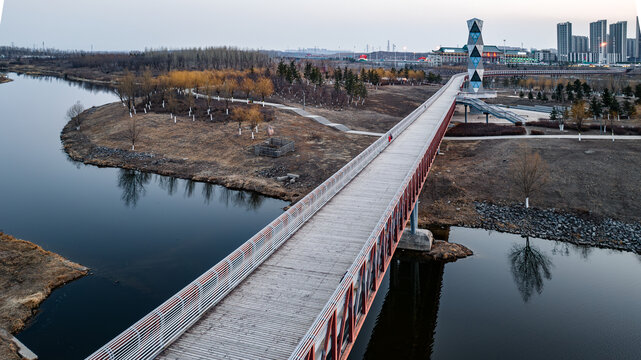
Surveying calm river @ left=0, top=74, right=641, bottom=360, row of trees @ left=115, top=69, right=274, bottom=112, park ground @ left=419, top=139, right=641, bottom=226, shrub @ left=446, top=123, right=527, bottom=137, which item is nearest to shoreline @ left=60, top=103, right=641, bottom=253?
park ground @ left=419, top=139, right=641, bottom=226

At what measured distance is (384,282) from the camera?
29.0 m

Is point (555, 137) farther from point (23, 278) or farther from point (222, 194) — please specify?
point (23, 278)

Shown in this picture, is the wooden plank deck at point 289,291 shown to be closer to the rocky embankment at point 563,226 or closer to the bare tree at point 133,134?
the rocky embankment at point 563,226

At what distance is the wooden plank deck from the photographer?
1306 cm

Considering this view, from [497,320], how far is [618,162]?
31.1 meters

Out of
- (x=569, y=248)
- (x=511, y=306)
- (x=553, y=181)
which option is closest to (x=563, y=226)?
(x=569, y=248)

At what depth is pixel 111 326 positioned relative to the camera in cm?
2325

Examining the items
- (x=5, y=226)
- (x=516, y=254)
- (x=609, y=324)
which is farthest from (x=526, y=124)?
(x=5, y=226)

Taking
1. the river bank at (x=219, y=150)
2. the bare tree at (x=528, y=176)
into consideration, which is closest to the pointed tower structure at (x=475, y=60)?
the river bank at (x=219, y=150)

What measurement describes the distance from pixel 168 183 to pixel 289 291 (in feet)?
122

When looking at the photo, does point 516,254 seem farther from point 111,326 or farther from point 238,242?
point 111,326

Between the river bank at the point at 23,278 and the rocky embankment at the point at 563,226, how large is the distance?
3185cm

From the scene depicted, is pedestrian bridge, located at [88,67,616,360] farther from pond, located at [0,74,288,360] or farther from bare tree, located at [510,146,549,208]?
bare tree, located at [510,146,549,208]

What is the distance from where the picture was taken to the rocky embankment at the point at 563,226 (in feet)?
113
